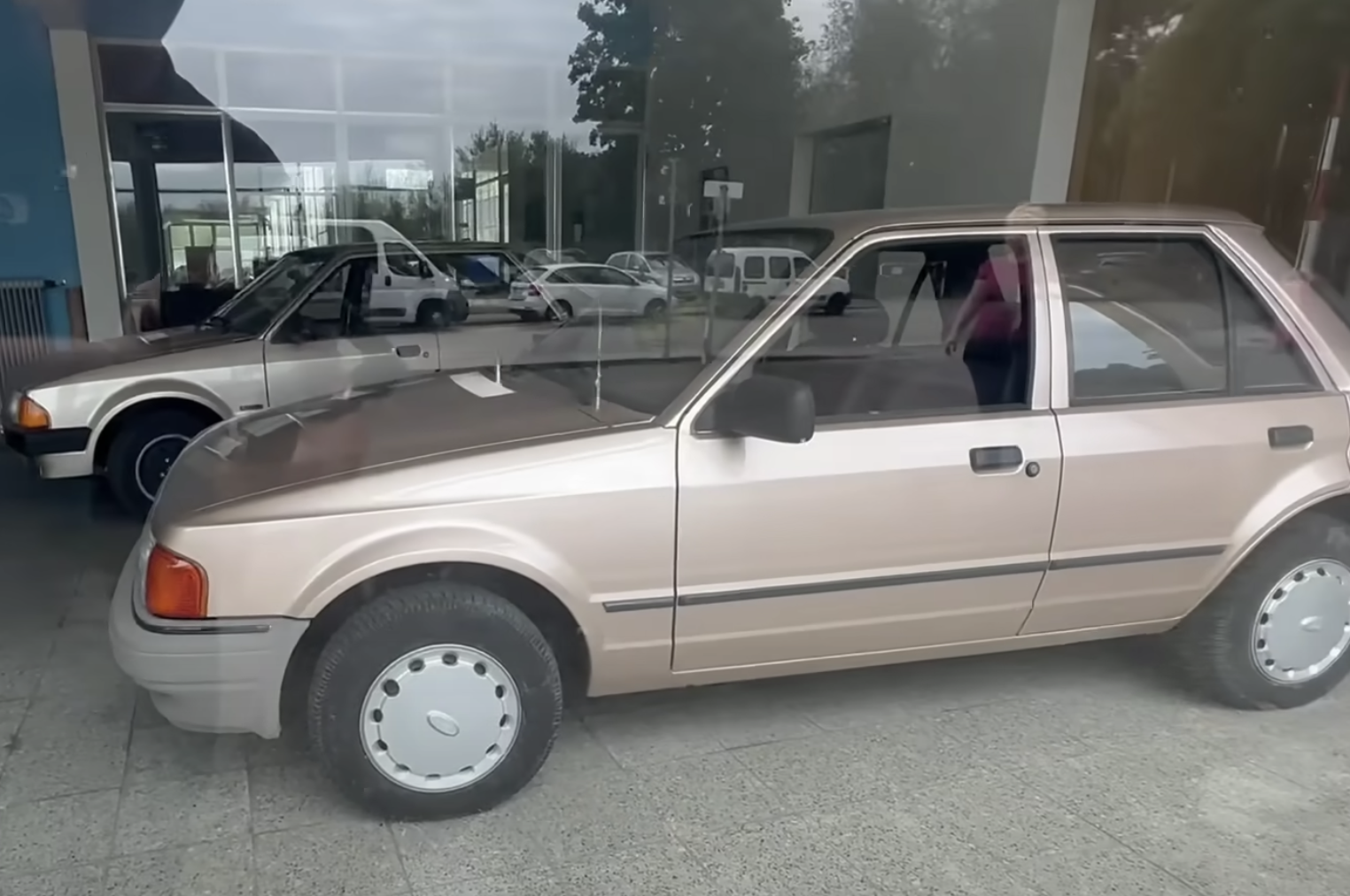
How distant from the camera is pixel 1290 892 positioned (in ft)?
8.23

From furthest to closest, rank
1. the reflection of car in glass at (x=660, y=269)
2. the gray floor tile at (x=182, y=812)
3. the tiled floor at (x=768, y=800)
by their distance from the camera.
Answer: the reflection of car in glass at (x=660, y=269) < the gray floor tile at (x=182, y=812) < the tiled floor at (x=768, y=800)

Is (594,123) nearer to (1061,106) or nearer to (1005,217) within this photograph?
(1061,106)

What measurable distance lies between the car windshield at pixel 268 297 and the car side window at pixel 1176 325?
15.0ft

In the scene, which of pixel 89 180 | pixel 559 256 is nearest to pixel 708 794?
pixel 559 256

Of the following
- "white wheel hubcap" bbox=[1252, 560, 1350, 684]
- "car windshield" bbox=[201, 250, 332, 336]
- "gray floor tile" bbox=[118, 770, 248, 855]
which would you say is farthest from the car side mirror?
"car windshield" bbox=[201, 250, 332, 336]

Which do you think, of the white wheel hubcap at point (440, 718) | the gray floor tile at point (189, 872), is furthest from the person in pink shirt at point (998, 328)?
the gray floor tile at point (189, 872)

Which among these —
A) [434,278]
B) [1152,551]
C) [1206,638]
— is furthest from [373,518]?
[434,278]

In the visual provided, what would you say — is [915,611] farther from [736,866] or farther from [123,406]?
[123,406]

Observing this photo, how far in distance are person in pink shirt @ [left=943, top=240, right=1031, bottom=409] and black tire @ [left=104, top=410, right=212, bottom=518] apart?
4.38m

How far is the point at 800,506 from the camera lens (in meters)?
2.78

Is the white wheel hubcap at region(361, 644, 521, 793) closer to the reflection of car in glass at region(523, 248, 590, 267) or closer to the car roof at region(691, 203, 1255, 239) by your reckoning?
the car roof at region(691, 203, 1255, 239)

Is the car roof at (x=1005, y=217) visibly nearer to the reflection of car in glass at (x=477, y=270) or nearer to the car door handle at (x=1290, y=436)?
the car door handle at (x=1290, y=436)

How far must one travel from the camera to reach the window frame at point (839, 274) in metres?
2.75

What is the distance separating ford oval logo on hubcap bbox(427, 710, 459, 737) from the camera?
8.50ft
